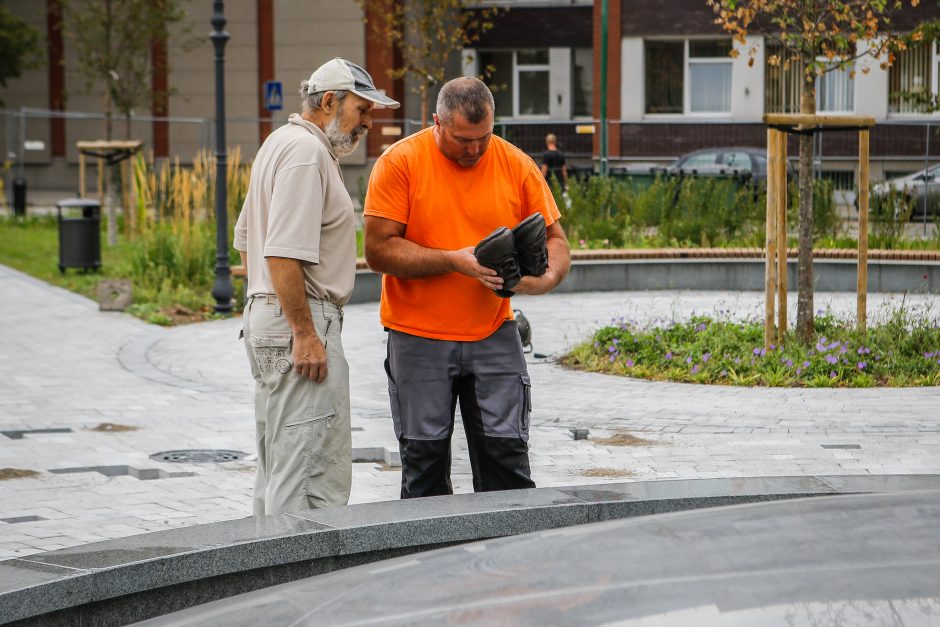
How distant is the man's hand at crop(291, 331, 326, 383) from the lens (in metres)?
4.83

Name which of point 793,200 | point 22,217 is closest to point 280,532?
point 793,200

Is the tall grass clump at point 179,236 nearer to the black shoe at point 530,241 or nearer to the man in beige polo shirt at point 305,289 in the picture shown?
the man in beige polo shirt at point 305,289

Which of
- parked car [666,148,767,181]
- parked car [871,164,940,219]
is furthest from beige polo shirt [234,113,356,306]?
parked car [666,148,767,181]

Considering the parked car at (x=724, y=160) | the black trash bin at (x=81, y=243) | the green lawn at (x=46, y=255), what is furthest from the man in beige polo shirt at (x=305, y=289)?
the parked car at (x=724, y=160)

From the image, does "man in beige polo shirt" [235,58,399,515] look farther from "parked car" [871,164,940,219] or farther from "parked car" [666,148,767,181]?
"parked car" [666,148,767,181]

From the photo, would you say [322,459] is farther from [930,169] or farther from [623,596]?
[930,169]

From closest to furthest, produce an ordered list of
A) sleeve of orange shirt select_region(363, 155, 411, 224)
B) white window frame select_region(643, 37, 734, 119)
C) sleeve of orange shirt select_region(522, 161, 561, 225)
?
sleeve of orange shirt select_region(363, 155, 411, 224), sleeve of orange shirt select_region(522, 161, 561, 225), white window frame select_region(643, 37, 734, 119)

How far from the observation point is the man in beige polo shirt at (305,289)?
476cm

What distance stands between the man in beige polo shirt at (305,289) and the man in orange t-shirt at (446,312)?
182mm

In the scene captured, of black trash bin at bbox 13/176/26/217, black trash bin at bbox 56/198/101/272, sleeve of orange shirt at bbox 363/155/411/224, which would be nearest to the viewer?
sleeve of orange shirt at bbox 363/155/411/224

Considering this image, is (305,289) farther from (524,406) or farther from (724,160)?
(724,160)

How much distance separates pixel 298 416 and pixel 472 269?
76 cm

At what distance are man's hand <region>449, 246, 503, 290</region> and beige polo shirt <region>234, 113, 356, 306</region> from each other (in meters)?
0.36

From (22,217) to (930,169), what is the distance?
1632 cm
